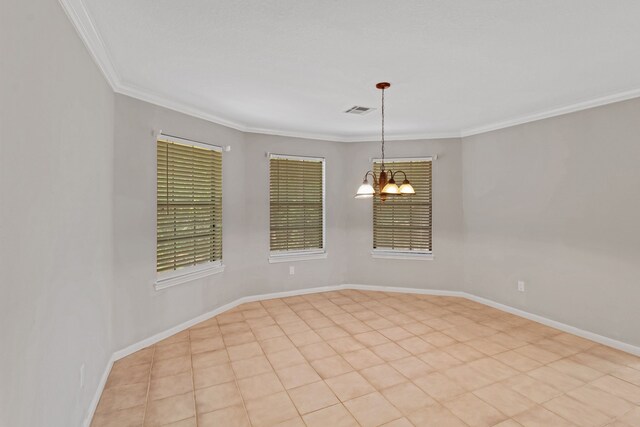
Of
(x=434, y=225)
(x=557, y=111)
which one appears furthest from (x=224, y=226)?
(x=557, y=111)

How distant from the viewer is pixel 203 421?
227 centimetres

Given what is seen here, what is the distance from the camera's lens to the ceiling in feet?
6.40

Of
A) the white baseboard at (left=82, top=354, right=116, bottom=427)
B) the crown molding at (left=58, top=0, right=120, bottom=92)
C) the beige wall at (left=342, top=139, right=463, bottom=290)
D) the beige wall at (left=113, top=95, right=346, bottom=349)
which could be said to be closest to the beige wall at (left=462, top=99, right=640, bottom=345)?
the beige wall at (left=342, top=139, right=463, bottom=290)

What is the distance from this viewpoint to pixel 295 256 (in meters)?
5.21

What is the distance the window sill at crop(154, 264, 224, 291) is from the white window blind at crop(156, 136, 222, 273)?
0.32ft

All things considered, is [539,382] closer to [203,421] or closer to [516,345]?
[516,345]

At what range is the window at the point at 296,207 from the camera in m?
5.05

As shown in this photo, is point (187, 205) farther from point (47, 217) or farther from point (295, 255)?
point (47, 217)

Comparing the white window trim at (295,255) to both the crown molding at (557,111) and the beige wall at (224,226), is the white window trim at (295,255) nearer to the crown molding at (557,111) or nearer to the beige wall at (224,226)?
the beige wall at (224,226)

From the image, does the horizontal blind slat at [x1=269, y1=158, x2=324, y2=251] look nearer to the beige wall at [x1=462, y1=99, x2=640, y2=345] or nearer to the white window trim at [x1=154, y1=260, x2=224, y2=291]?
the white window trim at [x1=154, y1=260, x2=224, y2=291]

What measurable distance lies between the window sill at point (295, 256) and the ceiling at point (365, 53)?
2.21 metres

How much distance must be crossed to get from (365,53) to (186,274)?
9.98ft

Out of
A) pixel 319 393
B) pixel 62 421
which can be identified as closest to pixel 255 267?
pixel 319 393

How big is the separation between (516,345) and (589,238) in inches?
57.4
